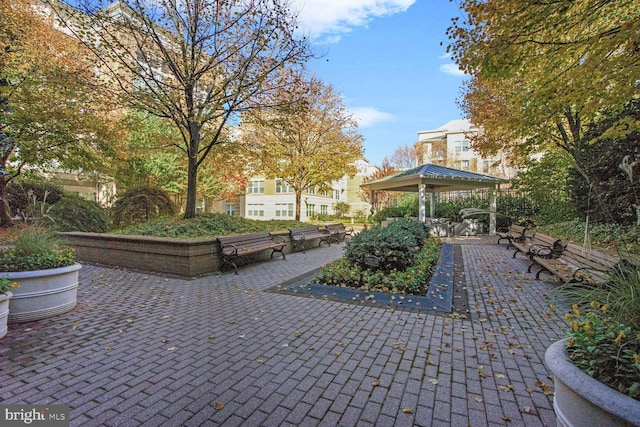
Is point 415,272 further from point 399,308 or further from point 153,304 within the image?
point 153,304

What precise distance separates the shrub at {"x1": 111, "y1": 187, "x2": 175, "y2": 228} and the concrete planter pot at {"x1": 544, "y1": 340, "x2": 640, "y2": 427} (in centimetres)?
1379

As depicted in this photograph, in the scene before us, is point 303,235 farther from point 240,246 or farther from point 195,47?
point 195,47

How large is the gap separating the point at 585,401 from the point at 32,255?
19.9ft

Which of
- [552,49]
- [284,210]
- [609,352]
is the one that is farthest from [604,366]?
[284,210]

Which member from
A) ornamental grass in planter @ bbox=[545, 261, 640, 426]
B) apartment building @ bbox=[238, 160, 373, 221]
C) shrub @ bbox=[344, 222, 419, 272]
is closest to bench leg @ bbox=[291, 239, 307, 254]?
shrub @ bbox=[344, 222, 419, 272]

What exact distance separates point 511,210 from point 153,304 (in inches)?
685

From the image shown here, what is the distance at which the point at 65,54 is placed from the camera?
37.4 ft

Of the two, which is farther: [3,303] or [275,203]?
[275,203]

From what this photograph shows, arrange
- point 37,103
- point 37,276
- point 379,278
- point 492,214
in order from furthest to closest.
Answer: point 492,214, point 37,103, point 379,278, point 37,276

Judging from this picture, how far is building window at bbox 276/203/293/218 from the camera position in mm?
32719

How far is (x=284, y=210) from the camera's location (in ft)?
108

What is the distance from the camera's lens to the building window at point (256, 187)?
34.5m

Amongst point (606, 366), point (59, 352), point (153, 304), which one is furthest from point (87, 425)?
point (606, 366)

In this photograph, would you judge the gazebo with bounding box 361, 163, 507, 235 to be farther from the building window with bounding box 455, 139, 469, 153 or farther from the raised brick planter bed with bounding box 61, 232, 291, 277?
the building window with bounding box 455, 139, 469, 153
